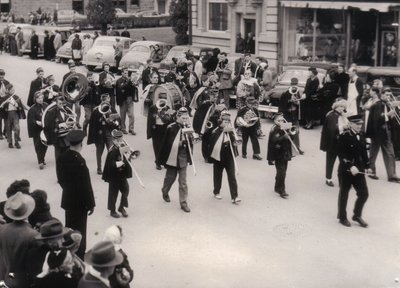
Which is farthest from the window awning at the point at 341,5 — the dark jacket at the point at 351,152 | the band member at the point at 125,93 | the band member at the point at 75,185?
Result: the band member at the point at 75,185

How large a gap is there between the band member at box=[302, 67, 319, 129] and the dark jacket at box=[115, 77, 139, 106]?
455cm

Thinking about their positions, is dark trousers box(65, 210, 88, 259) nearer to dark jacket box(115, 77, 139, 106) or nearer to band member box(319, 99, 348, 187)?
band member box(319, 99, 348, 187)

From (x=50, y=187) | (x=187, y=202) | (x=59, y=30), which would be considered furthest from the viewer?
(x=59, y=30)

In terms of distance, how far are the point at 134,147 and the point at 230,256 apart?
7290mm

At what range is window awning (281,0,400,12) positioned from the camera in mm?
24891

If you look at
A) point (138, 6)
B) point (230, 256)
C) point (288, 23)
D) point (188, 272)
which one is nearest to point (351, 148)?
point (230, 256)

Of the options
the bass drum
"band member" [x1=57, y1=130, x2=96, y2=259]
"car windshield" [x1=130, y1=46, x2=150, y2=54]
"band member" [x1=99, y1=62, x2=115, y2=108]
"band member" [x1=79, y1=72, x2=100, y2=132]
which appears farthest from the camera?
"car windshield" [x1=130, y1=46, x2=150, y2=54]

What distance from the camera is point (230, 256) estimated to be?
9.88 m

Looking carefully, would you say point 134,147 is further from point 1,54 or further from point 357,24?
point 1,54

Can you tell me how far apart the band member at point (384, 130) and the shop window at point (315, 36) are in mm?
13879

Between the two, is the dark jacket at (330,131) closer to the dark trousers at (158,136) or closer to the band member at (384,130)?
the band member at (384,130)

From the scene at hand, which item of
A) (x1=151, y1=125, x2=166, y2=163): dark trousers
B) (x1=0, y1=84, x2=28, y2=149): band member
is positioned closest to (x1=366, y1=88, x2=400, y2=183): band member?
(x1=151, y1=125, x2=166, y2=163): dark trousers

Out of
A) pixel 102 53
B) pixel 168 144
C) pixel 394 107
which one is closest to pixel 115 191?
pixel 168 144

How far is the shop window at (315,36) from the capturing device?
2755cm
